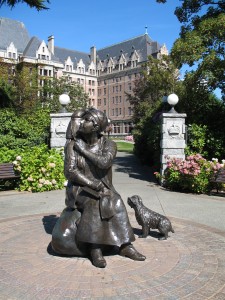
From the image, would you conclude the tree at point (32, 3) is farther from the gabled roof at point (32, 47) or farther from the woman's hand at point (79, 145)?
the gabled roof at point (32, 47)

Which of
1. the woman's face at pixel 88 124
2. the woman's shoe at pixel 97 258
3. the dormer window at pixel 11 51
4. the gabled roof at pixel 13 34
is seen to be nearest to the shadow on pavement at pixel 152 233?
the woman's shoe at pixel 97 258

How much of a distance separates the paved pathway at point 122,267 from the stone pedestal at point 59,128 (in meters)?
4.51

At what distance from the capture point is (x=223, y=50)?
10.5m

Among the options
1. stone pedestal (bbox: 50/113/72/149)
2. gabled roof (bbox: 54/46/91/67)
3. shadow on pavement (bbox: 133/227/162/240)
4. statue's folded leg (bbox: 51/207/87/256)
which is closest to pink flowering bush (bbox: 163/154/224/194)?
stone pedestal (bbox: 50/113/72/149)

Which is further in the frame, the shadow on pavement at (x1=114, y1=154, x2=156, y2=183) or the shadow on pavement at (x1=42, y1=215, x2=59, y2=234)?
the shadow on pavement at (x1=114, y1=154, x2=156, y2=183)

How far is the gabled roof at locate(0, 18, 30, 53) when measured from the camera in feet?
193

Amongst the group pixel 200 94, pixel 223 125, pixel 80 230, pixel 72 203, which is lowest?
pixel 80 230

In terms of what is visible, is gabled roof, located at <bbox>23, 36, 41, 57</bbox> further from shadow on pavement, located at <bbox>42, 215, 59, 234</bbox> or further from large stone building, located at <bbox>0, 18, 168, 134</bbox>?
shadow on pavement, located at <bbox>42, 215, 59, 234</bbox>

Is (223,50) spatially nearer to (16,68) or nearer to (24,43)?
(16,68)

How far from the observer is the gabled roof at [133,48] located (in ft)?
234

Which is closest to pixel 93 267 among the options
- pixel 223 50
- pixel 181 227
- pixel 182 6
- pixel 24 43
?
pixel 181 227

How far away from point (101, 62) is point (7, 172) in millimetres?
79963

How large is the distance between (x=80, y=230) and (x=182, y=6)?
10485 millimetres

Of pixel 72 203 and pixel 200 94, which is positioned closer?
pixel 72 203
